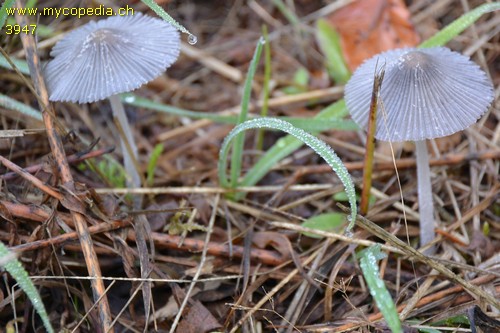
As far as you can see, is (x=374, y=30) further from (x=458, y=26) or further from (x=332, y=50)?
(x=458, y=26)

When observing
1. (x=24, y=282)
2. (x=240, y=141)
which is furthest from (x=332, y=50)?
(x=24, y=282)

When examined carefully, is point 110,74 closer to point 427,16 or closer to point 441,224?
point 441,224

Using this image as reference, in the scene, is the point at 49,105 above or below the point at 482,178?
above

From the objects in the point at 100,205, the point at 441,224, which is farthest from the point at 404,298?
the point at 100,205

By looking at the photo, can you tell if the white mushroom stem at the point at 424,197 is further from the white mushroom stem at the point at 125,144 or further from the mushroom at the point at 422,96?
the white mushroom stem at the point at 125,144

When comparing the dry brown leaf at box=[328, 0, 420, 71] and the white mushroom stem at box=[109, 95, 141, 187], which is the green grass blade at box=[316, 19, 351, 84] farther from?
the white mushroom stem at box=[109, 95, 141, 187]

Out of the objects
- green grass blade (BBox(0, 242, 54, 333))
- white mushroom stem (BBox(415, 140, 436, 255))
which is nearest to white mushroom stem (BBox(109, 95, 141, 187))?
green grass blade (BBox(0, 242, 54, 333))

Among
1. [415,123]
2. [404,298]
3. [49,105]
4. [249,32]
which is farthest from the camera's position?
[249,32]
